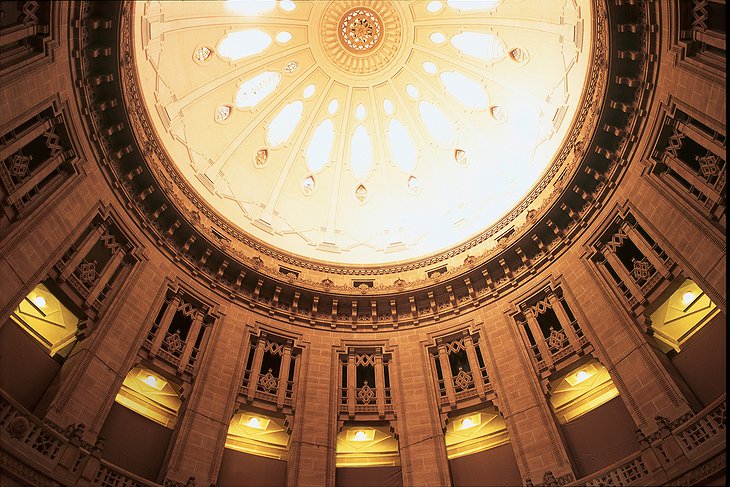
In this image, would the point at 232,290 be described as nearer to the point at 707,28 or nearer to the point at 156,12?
the point at 156,12

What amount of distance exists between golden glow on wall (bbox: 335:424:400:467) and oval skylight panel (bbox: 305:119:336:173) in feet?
53.9

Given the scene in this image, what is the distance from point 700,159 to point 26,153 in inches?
818

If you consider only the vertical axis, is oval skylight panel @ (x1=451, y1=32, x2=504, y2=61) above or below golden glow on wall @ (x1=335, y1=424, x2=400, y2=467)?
above

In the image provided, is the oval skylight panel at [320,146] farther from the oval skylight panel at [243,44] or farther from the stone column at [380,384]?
the stone column at [380,384]

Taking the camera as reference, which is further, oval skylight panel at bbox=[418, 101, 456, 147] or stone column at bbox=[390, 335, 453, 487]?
oval skylight panel at bbox=[418, 101, 456, 147]

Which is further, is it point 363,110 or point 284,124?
point 363,110

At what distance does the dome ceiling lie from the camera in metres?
25.0

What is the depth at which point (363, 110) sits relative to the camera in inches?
1329

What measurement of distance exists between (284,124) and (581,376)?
70.9 feet

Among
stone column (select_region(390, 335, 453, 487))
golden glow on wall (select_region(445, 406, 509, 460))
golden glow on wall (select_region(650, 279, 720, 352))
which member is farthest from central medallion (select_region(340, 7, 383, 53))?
golden glow on wall (select_region(650, 279, 720, 352))

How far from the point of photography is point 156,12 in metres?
23.0

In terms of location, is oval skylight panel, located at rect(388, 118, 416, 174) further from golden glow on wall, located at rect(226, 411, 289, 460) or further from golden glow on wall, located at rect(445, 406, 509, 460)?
golden glow on wall, located at rect(226, 411, 289, 460)

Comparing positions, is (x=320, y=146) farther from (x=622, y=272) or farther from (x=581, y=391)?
(x=581, y=391)

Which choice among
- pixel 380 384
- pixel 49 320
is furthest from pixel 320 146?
pixel 49 320
